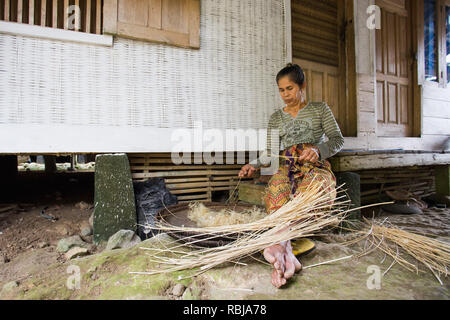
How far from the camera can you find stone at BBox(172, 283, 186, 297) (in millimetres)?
1331

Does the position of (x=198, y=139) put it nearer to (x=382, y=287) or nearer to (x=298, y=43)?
(x=382, y=287)

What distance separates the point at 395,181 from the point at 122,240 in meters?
4.86

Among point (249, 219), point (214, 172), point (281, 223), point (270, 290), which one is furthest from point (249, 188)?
point (270, 290)

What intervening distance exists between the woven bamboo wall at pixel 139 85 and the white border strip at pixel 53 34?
0.17 ft

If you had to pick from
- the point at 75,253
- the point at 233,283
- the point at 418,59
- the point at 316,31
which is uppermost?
the point at 316,31

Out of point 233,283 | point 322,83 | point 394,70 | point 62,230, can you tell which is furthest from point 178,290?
point 394,70

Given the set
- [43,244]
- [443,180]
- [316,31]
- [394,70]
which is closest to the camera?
[43,244]

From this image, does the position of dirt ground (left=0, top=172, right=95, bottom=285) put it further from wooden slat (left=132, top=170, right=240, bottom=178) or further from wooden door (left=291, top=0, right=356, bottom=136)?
wooden door (left=291, top=0, right=356, bottom=136)

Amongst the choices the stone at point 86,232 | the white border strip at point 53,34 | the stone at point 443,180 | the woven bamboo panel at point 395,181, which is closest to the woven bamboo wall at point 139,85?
the white border strip at point 53,34

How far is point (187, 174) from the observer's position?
315cm

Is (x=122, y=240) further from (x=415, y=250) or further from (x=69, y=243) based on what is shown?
(x=415, y=250)

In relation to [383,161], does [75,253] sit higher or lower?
lower

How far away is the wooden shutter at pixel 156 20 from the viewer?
2520 millimetres

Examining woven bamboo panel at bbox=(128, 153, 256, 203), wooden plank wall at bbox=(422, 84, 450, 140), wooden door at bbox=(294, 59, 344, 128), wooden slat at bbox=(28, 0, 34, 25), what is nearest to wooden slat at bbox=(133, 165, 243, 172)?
woven bamboo panel at bbox=(128, 153, 256, 203)
